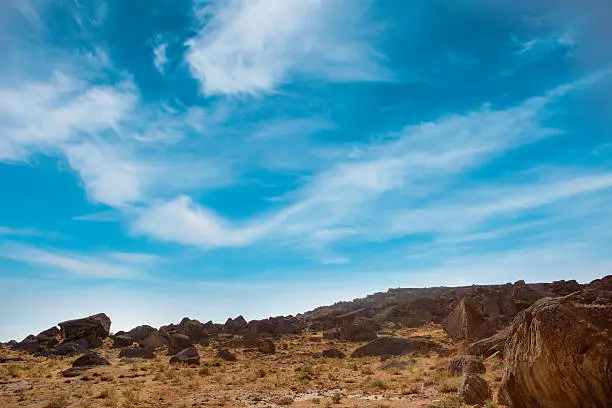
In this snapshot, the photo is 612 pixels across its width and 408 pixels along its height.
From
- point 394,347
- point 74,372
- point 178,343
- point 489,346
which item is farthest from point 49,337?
point 489,346

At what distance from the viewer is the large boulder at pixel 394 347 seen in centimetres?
3347

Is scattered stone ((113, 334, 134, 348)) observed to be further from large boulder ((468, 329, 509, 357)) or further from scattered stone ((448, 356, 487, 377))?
scattered stone ((448, 356, 487, 377))

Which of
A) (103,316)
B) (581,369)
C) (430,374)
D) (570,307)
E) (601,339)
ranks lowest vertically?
(430,374)

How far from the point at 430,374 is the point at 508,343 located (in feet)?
35.1

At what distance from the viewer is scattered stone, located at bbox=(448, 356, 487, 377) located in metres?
20.5

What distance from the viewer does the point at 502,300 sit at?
46.3 meters

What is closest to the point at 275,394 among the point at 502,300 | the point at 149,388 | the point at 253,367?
the point at 149,388

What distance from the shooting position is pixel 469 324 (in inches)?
1282

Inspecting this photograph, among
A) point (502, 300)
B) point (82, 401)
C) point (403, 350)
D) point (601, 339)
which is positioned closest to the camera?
point (601, 339)

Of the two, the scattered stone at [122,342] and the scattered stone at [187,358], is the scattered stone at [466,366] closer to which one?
the scattered stone at [187,358]

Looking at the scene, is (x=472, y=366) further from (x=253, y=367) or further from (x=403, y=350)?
(x=253, y=367)

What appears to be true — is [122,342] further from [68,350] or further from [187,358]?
[187,358]

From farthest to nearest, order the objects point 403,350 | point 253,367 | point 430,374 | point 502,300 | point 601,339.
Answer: point 502,300, point 403,350, point 253,367, point 430,374, point 601,339

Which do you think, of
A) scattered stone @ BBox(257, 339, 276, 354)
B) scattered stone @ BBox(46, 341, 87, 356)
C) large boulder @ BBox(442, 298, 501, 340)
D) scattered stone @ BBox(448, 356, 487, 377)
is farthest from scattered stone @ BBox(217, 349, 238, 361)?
scattered stone @ BBox(448, 356, 487, 377)
